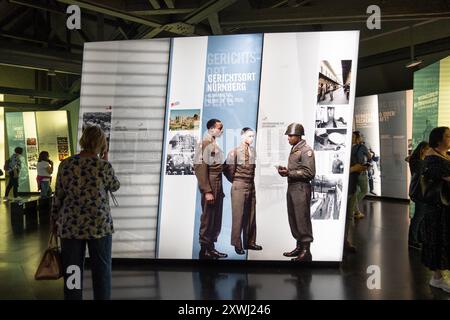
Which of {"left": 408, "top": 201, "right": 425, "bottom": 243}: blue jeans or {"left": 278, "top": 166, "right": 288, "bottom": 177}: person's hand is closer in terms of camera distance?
{"left": 278, "top": 166, "right": 288, "bottom": 177}: person's hand

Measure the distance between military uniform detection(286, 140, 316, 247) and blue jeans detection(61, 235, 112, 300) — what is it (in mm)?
2156

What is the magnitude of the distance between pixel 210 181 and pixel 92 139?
5.96 feet

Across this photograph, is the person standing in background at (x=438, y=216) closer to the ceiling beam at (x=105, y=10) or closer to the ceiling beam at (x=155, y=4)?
the ceiling beam at (x=155, y=4)

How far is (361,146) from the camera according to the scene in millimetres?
6270

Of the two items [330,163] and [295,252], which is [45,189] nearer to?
[295,252]

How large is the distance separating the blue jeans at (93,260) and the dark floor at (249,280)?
Result: 0.80 meters

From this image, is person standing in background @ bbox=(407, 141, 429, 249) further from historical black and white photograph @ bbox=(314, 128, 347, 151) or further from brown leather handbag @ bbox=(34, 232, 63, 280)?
brown leather handbag @ bbox=(34, 232, 63, 280)

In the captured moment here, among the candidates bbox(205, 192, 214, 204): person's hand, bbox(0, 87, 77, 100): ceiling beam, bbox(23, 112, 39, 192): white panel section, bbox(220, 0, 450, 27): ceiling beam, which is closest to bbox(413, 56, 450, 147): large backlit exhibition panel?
bbox(220, 0, 450, 27): ceiling beam

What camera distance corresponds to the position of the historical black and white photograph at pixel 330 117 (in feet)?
13.9

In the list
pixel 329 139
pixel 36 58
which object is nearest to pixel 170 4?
pixel 329 139

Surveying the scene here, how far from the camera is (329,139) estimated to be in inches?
167

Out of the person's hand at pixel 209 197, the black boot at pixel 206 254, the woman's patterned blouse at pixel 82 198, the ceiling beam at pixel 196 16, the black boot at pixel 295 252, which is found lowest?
the black boot at pixel 206 254

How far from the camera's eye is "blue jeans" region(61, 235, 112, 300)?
2.69 meters

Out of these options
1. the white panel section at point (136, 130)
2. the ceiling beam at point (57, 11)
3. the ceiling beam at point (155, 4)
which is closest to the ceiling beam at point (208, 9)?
the ceiling beam at point (155, 4)
